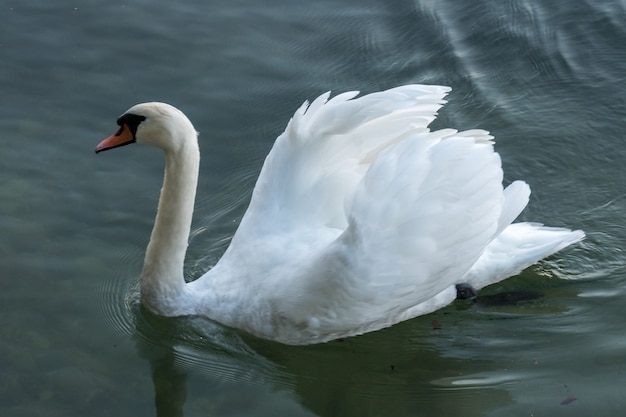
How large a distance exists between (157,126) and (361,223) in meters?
1.30

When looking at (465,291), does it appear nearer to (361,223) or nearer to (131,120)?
(361,223)

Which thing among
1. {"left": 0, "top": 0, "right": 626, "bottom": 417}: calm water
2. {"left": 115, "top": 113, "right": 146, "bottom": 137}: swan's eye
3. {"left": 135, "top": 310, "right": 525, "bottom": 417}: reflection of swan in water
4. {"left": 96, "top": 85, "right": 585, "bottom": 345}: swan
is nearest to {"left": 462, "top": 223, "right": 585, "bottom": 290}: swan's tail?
{"left": 96, "top": 85, "right": 585, "bottom": 345}: swan

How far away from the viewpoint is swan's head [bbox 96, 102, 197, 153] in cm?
593

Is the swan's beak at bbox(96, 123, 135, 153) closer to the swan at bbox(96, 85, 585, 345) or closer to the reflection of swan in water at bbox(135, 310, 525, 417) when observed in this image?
the swan at bbox(96, 85, 585, 345)

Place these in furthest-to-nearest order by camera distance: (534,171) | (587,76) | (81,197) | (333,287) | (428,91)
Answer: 1. (587,76)
2. (534,171)
3. (81,197)
4. (428,91)
5. (333,287)

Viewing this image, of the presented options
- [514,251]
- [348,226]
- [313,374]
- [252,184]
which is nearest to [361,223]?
[348,226]


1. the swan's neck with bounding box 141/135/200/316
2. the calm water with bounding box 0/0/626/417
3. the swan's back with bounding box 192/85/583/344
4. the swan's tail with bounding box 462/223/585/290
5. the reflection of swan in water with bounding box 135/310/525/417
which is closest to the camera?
the swan's back with bounding box 192/85/583/344

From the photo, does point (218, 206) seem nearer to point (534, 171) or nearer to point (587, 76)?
point (534, 171)

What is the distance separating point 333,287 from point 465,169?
1006 millimetres

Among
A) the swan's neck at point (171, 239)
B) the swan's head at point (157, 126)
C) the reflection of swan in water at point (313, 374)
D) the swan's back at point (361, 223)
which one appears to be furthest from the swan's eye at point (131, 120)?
the reflection of swan in water at point (313, 374)

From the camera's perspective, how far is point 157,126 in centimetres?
596

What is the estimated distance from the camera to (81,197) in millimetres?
7461

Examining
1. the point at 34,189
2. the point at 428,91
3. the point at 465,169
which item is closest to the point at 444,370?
the point at 465,169

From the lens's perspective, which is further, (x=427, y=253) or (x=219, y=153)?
(x=219, y=153)
